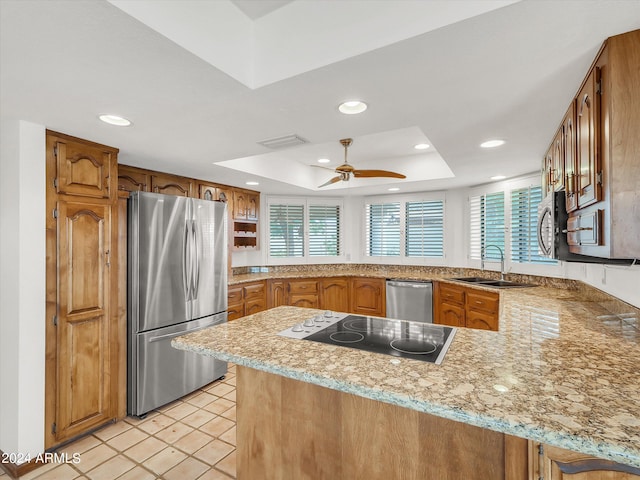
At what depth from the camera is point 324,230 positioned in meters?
5.39

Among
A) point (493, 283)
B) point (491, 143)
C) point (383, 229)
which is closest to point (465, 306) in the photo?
point (493, 283)

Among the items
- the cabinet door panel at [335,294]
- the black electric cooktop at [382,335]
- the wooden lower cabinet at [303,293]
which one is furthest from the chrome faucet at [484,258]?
the black electric cooktop at [382,335]

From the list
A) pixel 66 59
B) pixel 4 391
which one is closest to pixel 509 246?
pixel 66 59

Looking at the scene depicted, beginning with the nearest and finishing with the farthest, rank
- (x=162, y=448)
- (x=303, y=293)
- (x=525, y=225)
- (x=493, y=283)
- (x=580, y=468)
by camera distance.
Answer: (x=580, y=468) < (x=162, y=448) < (x=525, y=225) < (x=493, y=283) < (x=303, y=293)

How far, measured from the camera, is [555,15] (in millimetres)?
1068

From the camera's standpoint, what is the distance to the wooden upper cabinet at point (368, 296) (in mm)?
4713

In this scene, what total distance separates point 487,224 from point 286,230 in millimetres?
2956

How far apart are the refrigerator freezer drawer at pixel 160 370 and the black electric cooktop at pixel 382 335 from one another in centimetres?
157

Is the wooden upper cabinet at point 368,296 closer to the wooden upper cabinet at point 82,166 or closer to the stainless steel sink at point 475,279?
the stainless steel sink at point 475,279

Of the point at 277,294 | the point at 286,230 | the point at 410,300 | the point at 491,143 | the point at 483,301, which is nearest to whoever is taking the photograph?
the point at 491,143

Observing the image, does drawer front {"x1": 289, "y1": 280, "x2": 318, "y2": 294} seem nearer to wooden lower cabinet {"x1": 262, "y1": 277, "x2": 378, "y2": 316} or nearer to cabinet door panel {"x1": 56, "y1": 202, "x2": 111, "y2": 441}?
wooden lower cabinet {"x1": 262, "y1": 277, "x2": 378, "y2": 316}

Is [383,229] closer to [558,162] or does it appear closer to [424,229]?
[424,229]

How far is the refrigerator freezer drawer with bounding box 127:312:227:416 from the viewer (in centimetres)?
260

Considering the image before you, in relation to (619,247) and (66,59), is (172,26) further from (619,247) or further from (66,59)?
(619,247)
